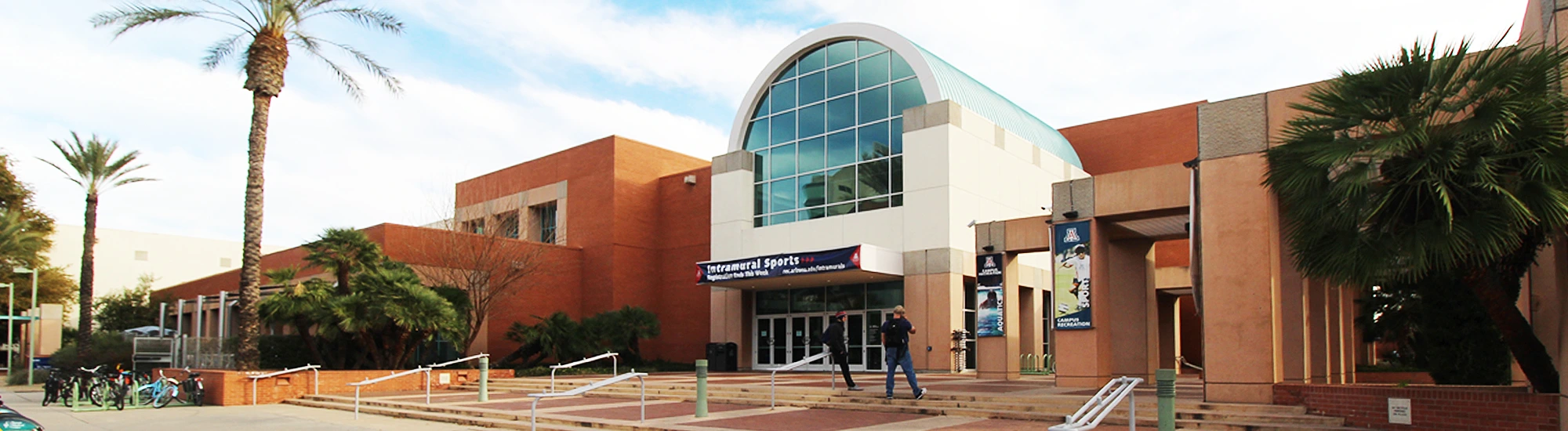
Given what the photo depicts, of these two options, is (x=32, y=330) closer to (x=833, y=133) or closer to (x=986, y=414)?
(x=833, y=133)

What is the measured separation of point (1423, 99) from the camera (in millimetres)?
10492

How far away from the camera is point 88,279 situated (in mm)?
34656

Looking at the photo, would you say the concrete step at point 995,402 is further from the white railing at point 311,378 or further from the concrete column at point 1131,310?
the white railing at point 311,378

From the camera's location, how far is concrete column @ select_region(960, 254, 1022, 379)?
23.4 meters

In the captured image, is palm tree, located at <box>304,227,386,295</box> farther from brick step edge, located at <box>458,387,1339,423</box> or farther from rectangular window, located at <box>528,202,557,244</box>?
rectangular window, located at <box>528,202,557,244</box>

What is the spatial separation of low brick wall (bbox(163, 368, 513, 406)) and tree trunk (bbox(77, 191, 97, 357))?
13.6 m

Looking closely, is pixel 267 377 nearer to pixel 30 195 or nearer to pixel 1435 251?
pixel 1435 251

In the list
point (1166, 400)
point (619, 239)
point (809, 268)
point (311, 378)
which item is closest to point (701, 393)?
point (1166, 400)

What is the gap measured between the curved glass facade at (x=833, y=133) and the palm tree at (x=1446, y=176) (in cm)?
1853

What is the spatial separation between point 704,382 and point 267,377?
1118 cm

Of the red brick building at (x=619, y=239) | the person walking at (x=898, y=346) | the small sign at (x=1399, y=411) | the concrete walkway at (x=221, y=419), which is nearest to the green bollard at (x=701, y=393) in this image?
the person walking at (x=898, y=346)

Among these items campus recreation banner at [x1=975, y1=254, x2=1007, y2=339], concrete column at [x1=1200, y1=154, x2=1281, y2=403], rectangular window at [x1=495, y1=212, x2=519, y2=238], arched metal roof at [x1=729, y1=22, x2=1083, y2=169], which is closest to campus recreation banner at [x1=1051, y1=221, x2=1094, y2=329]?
campus recreation banner at [x1=975, y1=254, x2=1007, y2=339]

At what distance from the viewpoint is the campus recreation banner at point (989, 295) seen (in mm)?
24156

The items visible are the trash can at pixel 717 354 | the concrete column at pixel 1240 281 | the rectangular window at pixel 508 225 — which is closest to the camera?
the concrete column at pixel 1240 281
